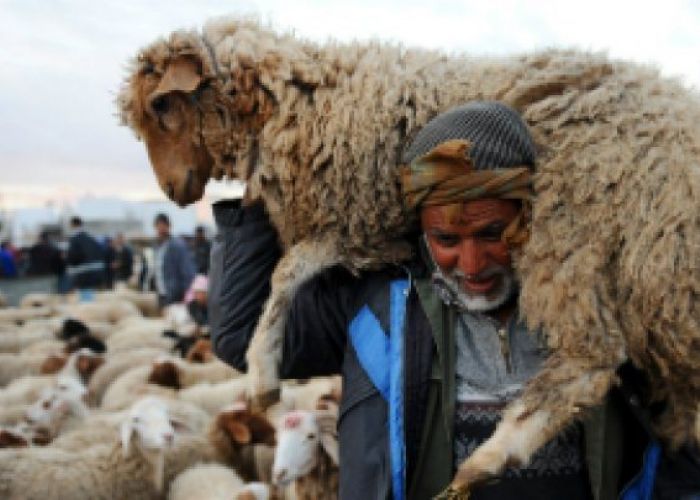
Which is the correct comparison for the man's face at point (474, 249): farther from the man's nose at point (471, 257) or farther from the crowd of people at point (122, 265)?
the crowd of people at point (122, 265)

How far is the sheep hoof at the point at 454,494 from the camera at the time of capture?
4.83ft

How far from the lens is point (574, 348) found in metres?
1.48

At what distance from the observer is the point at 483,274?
159 cm

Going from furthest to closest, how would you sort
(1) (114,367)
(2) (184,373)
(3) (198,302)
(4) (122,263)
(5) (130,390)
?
(4) (122,263) → (3) (198,302) → (1) (114,367) → (2) (184,373) → (5) (130,390)

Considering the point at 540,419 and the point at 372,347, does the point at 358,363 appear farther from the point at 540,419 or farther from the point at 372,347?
the point at 540,419

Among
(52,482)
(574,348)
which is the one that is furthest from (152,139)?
(52,482)

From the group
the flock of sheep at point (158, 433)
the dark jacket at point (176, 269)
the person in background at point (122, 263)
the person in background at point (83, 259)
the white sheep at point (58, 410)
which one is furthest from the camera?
the person in background at point (122, 263)

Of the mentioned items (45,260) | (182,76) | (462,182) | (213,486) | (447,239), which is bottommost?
(213,486)

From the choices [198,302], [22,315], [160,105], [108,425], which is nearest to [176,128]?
[160,105]

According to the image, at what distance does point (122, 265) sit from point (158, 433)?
12.9 m

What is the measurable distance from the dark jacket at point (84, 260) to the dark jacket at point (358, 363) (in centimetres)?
1064

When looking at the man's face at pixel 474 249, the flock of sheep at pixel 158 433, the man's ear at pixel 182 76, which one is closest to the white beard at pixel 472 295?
the man's face at pixel 474 249

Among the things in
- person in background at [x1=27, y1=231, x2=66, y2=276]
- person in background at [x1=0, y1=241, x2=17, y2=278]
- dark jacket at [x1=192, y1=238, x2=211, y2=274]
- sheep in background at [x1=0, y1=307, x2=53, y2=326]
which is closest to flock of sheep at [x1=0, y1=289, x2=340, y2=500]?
dark jacket at [x1=192, y1=238, x2=211, y2=274]

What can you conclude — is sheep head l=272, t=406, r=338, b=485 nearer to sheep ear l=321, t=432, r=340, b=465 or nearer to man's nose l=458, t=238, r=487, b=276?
sheep ear l=321, t=432, r=340, b=465
